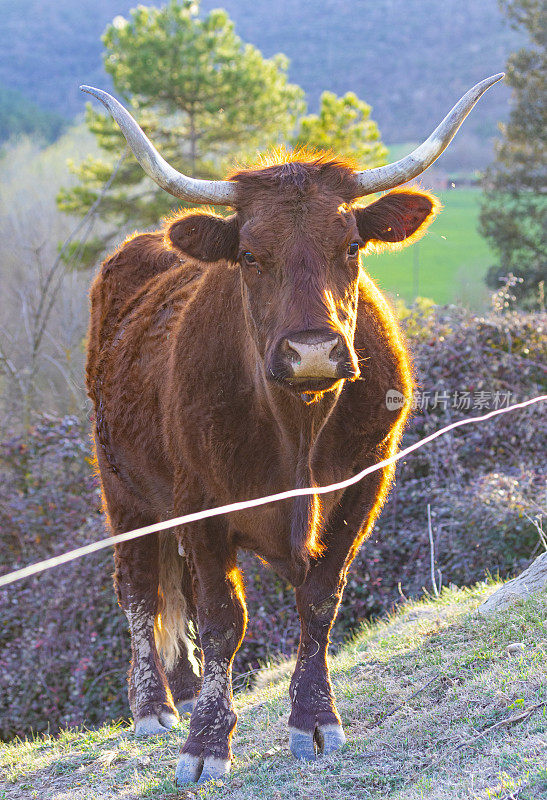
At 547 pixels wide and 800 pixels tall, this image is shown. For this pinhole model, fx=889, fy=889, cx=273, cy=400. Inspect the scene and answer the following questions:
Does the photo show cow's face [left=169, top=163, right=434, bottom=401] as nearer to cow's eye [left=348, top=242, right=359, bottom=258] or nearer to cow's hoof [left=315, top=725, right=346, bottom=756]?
cow's eye [left=348, top=242, right=359, bottom=258]

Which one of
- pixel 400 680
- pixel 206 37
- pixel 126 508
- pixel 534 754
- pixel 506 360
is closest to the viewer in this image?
pixel 534 754

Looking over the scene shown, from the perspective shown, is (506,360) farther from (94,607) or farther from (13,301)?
(13,301)

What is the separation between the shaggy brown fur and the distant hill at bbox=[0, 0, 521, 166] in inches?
1493

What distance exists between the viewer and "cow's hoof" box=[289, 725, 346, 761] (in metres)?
3.72

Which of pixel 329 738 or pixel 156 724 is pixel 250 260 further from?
pixel 156 724

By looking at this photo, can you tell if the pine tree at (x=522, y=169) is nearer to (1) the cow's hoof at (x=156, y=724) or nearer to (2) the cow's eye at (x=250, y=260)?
(1) the cow's hoof at (x=156, y=724)

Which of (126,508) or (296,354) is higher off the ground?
(296,354)

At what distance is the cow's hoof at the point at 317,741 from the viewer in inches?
147

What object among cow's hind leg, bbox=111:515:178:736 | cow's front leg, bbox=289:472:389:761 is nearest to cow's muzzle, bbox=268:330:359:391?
cow's front leg, bbox=289:472:389:761

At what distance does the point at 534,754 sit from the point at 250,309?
192 centimetres

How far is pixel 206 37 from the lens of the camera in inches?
780

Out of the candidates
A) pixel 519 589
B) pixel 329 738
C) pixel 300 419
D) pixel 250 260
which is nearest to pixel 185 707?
pixel 329 738

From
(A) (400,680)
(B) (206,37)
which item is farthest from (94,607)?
(B) (206,37)

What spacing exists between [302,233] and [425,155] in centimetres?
68
